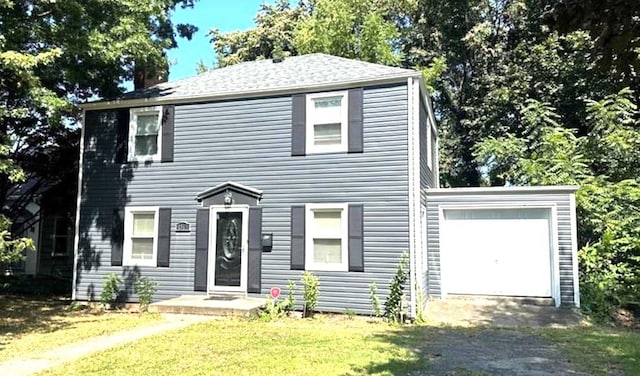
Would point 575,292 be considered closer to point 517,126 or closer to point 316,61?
point 316,61

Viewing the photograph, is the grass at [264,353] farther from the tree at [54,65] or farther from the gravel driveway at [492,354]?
the tree at [54,65]

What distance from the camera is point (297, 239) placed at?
10805mm

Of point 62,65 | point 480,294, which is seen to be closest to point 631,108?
point 480,294

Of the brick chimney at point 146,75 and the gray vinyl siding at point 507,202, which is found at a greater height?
the brick chimney at point 146,75

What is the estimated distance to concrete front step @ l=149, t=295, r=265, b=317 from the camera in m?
9.86

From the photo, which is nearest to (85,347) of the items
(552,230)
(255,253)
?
(255,253)

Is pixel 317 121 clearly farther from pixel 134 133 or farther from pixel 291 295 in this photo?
pixel 134 133

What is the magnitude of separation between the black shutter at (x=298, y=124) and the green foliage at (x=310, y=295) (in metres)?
2.71

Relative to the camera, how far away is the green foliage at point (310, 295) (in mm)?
10398

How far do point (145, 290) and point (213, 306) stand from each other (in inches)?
96.5

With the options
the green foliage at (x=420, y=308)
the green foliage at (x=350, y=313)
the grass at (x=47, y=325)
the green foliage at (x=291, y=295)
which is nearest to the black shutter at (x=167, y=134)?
the grass at (x=47, y=325)

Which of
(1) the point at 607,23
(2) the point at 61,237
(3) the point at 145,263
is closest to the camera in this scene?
(1) the point at 607,23

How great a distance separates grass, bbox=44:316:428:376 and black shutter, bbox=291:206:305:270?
6.38 ft

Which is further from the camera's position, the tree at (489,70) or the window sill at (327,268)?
the tree at (489,70)
